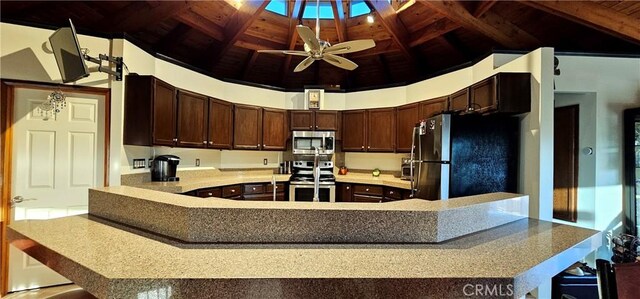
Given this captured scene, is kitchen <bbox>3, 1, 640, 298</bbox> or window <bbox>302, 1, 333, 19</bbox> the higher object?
window <bbox>302, 1, 333, 19</bbox>

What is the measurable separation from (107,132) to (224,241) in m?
2.57

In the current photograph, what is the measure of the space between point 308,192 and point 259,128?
4.56 ft

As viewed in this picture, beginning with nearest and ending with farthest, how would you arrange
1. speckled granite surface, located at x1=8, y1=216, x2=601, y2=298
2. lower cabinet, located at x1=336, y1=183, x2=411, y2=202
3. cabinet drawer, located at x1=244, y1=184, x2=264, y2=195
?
speckled granite surface, located at x1=8, y1=216, x2=601, y2=298
lower cabinet, located at x1=336, y1=183, x2=411, y2=202
cabinet drawer, located at x1=244, y1=184, x2=264, y2=195

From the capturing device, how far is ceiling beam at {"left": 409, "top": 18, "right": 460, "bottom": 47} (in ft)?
13.2

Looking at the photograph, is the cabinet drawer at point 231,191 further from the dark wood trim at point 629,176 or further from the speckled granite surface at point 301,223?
the dark wood trim at point 629,176

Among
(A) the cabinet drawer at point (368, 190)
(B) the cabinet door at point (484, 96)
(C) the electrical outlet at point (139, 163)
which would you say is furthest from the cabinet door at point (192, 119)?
(B) the cabinet door at point (484, 96)

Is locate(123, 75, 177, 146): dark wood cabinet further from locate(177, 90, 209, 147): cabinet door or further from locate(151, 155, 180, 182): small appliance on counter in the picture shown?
locate(177, 90, 209, 147): cabinet door

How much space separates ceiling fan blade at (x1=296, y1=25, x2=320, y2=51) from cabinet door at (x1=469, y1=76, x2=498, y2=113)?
1844 mm

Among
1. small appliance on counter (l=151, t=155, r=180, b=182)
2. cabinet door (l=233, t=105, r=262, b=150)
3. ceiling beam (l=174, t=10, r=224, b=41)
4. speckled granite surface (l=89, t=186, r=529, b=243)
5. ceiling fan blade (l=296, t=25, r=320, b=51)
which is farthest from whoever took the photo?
cabinet door (l=233, t=105, r=262, b=150)

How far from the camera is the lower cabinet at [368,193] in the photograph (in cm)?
455

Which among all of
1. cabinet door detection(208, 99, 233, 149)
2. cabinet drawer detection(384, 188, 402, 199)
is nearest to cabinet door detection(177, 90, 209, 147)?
cabinet door detection(208, 99, 233, 149)

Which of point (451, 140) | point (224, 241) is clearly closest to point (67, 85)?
point (224, 241)

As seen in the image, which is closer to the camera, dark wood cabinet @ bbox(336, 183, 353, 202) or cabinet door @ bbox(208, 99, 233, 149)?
cabinet door @ bbox(208, 99, 233, 149)

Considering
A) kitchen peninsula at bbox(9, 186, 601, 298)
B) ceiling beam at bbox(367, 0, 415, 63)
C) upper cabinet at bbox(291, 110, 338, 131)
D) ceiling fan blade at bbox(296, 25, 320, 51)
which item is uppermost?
ceiling beam at bbox(367, 0, 415, 63)
